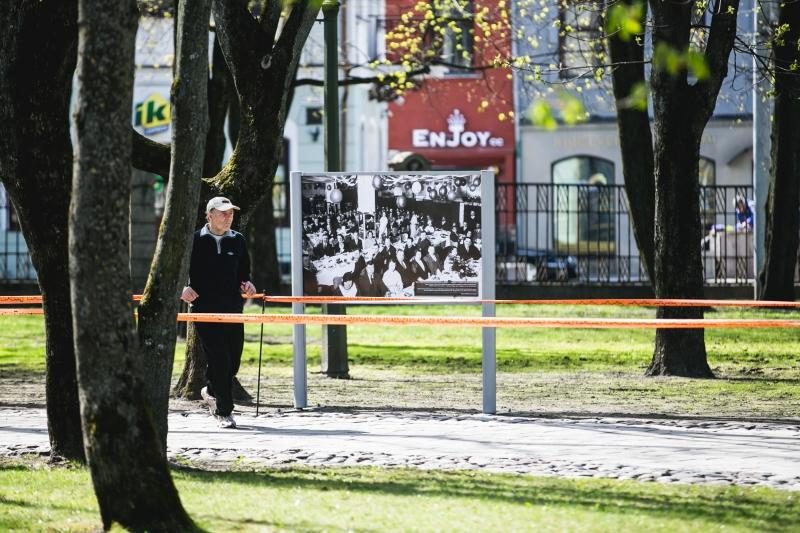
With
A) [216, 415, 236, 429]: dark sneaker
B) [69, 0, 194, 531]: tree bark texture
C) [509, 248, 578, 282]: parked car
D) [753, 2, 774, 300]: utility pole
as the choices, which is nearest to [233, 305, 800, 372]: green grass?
[753, 2, 774, 300]: utility pole

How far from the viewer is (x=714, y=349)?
66.8ft

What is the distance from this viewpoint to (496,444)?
11.1 m

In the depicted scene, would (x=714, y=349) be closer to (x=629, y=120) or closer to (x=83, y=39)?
(x=629, y=120)

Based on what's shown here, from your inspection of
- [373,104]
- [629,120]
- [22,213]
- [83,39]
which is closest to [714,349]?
[629,120]

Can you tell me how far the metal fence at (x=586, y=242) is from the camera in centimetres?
2962

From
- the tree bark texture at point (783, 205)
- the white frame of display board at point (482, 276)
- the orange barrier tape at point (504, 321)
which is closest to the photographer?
the orange barrier tape at point (504, 321)

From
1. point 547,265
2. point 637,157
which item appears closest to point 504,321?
point 637,157

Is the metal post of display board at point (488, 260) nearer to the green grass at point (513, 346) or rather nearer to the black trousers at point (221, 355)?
the black trousers at point (221, 355)

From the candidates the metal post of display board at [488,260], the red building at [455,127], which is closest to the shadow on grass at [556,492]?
the metal post of display board at [488,260]

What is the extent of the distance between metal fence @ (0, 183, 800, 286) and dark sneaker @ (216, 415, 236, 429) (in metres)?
16.8

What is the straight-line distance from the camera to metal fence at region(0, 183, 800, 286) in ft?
97.2

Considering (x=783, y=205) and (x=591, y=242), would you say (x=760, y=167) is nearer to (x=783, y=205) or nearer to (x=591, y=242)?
(x=783, y=205)

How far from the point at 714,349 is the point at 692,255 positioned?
13.8 feet

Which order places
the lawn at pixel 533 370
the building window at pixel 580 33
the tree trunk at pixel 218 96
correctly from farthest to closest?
the tree trunk at pixel 218 96 < the building window at pixel 580 33 < the lawn at pixel 533 370
